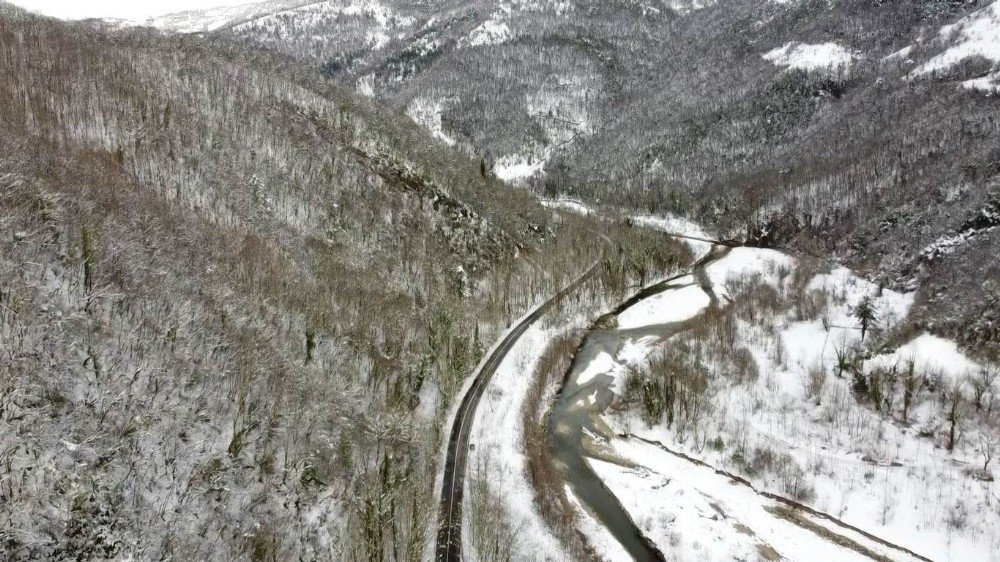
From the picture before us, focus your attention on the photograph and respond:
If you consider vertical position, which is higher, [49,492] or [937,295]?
[937,295]

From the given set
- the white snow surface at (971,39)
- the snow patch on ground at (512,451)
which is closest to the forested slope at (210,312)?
the snow patch on ground at (512,451)

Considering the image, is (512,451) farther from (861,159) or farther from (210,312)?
(861,159)

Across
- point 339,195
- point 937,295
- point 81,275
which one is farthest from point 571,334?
point 81,275

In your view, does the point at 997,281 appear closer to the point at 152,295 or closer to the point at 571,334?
the point at 571,334

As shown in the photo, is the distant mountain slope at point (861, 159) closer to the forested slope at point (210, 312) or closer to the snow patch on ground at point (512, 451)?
the snow patch on ground at point (512, 451)

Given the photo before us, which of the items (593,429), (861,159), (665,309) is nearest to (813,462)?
(593,429)

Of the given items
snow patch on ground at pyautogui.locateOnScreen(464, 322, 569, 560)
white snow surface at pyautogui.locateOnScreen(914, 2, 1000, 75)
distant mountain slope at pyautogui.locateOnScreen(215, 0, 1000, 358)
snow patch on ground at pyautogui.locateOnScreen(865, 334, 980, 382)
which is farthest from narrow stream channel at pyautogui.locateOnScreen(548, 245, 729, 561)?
white snow surface at pyautogui.locateOnScreen(914, 2, 1000, 75)

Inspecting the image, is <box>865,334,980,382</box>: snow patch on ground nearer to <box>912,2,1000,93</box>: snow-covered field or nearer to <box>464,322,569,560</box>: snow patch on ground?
<box>464,322,569,560</box>: snow patch on ground
